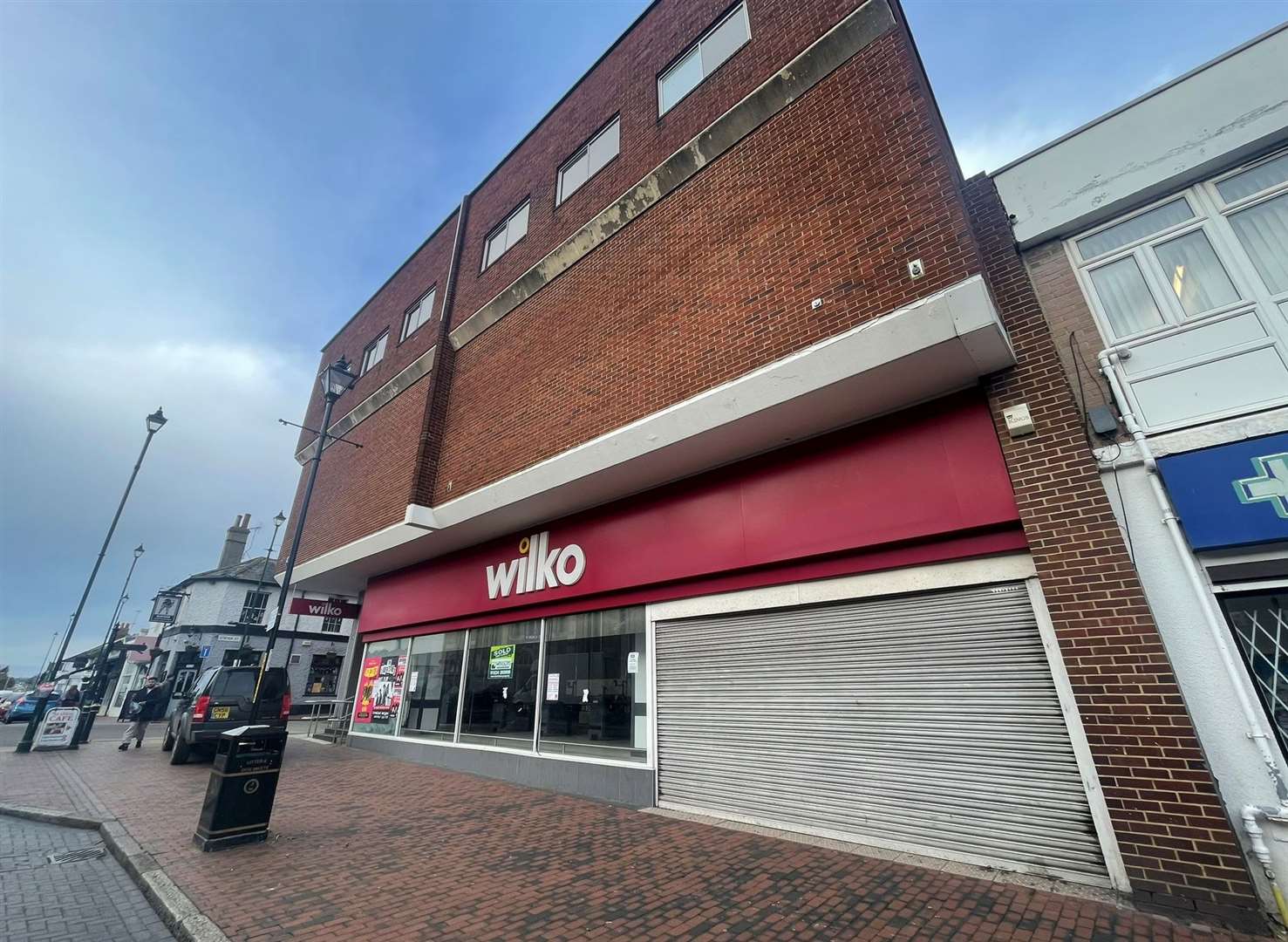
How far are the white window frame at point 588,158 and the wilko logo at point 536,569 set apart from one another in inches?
290

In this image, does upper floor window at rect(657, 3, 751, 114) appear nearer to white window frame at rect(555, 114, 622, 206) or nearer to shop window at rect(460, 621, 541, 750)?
white window frame at rect(555, 114, 622, 206)

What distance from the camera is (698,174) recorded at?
8.55 m

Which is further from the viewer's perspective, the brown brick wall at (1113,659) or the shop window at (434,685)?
the shop window at (434,685)

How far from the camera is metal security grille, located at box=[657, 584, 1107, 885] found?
4766mm

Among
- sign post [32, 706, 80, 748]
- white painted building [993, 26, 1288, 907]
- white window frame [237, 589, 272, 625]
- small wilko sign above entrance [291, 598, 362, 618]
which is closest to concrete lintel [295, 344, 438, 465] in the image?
small wilko sign above entrance [291, 598, 362, 618]

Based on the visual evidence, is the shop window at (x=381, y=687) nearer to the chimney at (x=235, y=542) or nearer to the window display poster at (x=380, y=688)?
the window display poster at (x=380, y=688)

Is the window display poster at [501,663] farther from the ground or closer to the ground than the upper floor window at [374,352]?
closer to the ground

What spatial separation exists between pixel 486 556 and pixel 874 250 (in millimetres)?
9315

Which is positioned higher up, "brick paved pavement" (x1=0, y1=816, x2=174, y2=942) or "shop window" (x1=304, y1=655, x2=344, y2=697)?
"shop window" (x1=304, y1=655, x2=344, y2=697)

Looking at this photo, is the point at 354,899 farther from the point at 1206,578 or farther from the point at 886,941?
the point at 1206,578

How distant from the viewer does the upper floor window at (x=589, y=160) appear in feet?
35.4

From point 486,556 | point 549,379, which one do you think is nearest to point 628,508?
point 549,379

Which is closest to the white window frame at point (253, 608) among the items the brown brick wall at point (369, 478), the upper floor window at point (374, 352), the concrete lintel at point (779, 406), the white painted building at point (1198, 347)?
the brown brick wall at point (369, 478)

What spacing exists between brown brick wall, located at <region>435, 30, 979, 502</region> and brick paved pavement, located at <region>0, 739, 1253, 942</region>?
5331 mm
